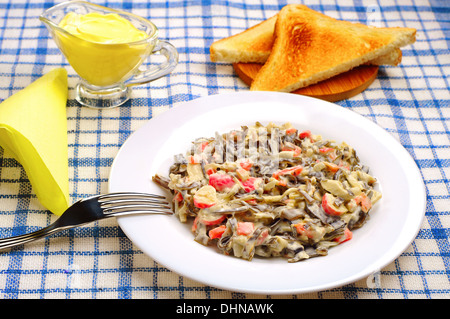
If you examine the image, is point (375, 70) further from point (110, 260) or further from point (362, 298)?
point (110, 260)

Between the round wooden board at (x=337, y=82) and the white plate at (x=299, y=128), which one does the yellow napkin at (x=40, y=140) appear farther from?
→ the round wooden board at (x=337, y=82)

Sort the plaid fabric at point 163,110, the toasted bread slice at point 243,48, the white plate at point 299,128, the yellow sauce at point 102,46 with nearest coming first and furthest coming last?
the white plate at point 299,128 < the plaid fabric at point 163,110 < the yellow sauce at point 102,46 < the toasted bread slice at point 243,48

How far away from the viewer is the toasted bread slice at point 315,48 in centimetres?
265

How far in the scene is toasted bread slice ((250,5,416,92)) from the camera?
2.65 m

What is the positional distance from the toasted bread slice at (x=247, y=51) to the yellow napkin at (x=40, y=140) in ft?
3.15

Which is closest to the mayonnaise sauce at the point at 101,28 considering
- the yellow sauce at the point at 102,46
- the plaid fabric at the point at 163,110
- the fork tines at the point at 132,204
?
the yellow sauce at the point at 102,46

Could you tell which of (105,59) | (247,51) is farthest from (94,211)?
(247,51)

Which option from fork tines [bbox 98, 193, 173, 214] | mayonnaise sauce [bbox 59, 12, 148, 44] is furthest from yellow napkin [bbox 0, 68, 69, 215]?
mayonnaise sauce [bbox 59, 12, 148, 44]

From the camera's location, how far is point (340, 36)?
9.27ft

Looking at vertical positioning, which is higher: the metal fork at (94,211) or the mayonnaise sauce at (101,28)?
the mayonnaise sauce at (101,28)

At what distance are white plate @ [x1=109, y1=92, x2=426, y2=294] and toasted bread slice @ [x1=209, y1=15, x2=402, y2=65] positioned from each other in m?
0.49

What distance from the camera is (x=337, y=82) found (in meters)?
2.71

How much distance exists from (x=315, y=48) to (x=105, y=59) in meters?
1.18

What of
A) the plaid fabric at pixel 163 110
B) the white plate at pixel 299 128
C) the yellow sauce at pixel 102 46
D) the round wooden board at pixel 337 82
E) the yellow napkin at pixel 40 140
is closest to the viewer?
the white plate at pixel 299 128
